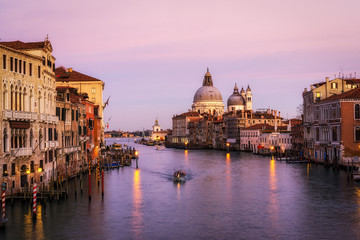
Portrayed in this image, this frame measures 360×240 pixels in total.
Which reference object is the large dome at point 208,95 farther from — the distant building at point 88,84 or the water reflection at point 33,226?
the water reflection at point 33,226

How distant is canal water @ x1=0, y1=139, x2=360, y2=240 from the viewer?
20500mm

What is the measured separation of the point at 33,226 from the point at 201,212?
7.81 m

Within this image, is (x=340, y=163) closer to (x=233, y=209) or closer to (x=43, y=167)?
(x=233, y=209)

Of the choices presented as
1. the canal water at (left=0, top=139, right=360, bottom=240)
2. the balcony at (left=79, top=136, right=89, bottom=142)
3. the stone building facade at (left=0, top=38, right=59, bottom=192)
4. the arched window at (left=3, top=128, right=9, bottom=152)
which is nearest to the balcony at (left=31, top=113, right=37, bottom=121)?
the stone building facade at (left=0, top=38, right=59, bottom=192)

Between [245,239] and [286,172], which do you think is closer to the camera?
[245,239]

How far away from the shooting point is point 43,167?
28422 millimetres

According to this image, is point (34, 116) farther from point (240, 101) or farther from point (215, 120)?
point (240, 101)

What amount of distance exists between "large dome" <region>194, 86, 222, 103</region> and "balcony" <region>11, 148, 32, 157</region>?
133 meters

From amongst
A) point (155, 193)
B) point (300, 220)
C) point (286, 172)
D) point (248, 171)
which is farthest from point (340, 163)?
point (300, 220)

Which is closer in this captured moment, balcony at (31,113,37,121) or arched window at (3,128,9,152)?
arched window at (3,128,9,152)

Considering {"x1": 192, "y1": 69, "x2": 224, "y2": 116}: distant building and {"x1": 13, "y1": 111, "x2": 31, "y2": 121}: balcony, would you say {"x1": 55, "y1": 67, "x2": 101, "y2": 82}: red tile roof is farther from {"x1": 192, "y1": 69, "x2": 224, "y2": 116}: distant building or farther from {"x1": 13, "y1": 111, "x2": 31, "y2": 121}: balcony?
{"x1": 192, "y1": 69, "x2": 224, "y2": 116}: distant building

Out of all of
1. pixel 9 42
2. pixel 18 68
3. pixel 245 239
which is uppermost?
pixel 9 42

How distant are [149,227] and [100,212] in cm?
386

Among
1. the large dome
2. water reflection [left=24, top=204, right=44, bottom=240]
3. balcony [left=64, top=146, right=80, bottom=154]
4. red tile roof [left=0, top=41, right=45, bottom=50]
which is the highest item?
the large dome
